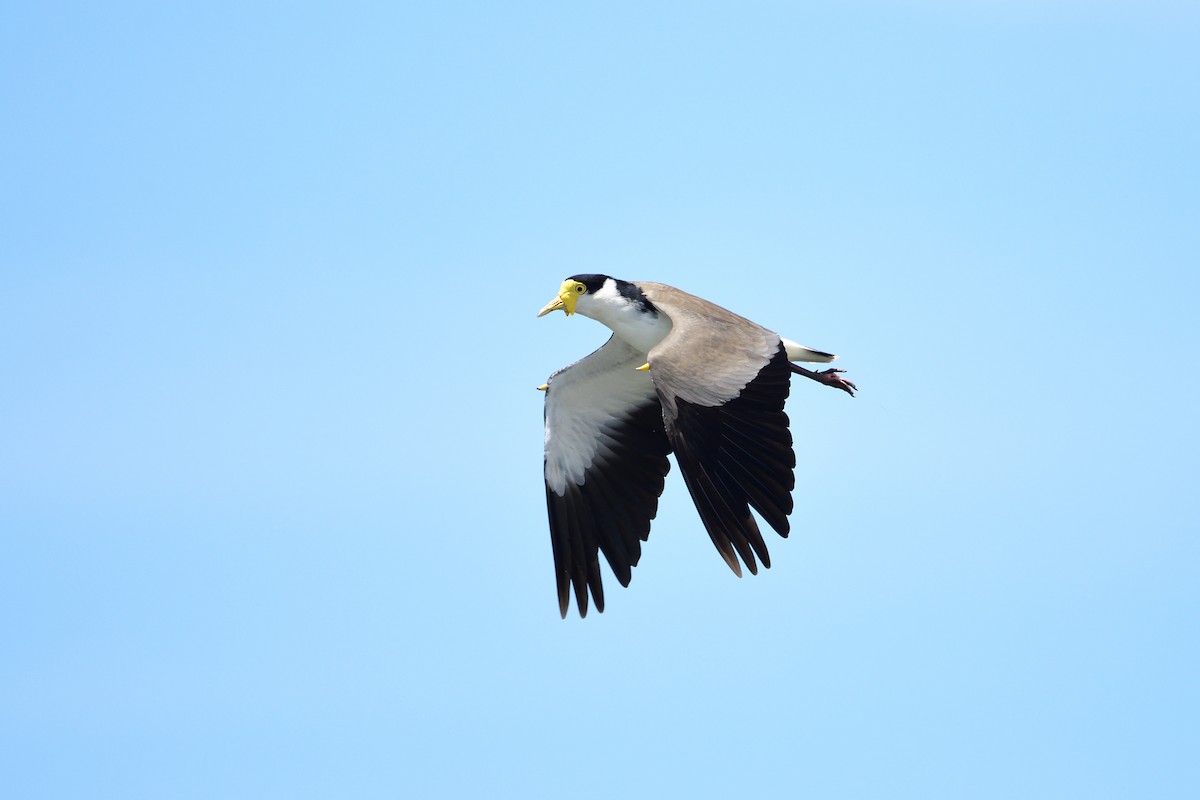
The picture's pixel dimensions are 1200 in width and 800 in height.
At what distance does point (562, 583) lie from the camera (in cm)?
1515

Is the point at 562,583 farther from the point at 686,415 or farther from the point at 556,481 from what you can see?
the point at 686,415

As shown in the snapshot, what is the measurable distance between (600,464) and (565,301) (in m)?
1.60

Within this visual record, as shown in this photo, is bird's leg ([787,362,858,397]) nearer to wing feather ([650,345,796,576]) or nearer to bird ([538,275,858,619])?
bird ([538,275,858,619])

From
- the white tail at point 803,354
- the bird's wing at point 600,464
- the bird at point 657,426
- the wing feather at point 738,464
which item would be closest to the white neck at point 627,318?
the bird at point 657,426

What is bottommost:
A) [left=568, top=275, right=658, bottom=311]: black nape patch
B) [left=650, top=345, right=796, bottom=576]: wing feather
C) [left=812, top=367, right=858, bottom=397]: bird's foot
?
[left=650, top=345, right=796, bottom=576]: wing feather

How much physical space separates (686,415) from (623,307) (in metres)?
2.42

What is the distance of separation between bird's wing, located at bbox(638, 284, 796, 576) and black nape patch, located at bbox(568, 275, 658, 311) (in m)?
1.41

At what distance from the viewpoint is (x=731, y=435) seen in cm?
1231

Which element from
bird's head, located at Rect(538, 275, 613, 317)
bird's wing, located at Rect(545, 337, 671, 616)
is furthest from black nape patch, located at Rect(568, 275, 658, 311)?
bird's wing, located at Rect(545, 337, 671, 616)

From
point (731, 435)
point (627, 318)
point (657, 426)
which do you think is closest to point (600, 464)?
point (657, 426)

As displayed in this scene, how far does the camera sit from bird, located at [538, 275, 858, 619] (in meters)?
12.1

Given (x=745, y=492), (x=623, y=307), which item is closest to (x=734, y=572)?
(x=745, y=492)

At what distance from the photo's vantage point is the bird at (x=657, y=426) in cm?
1213

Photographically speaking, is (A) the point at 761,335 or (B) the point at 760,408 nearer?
(B) the point at 760,408
